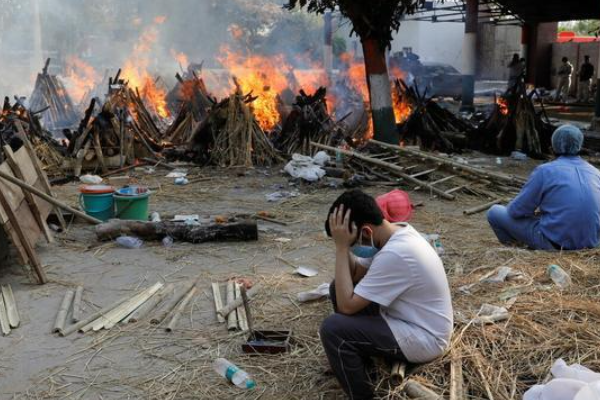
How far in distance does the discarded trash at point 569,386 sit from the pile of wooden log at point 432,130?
10038mm

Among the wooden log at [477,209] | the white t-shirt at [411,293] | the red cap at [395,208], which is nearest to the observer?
the white t-shirt at [411,293]

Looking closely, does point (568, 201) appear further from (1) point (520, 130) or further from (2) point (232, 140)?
(1) point (520, 130)

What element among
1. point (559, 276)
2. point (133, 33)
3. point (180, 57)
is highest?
point (133, 33)

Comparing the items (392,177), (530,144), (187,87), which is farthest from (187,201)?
(530,144)

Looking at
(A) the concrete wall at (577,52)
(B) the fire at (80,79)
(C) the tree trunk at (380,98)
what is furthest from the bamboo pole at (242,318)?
(A) the concrete wall at (577,52)

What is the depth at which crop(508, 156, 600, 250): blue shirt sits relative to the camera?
17.7 ft

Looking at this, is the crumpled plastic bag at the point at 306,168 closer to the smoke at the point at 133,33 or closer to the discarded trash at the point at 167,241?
the discarded trash at the point at 167,241

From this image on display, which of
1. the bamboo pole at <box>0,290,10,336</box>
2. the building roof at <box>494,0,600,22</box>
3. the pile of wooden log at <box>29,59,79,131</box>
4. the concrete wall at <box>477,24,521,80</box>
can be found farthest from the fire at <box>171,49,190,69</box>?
the bamboo pole at <box>0,290,10,336</box>

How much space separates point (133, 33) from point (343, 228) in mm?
34958

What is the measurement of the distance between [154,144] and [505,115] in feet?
24.3

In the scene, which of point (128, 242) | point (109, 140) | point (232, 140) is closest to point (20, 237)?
point (128, 242)

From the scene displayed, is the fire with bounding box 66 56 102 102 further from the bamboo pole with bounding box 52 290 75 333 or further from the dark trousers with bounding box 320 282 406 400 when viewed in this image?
the dark trousers with bounding box 320 282 406 400

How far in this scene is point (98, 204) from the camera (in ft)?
24.7

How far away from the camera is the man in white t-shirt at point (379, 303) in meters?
3.20
